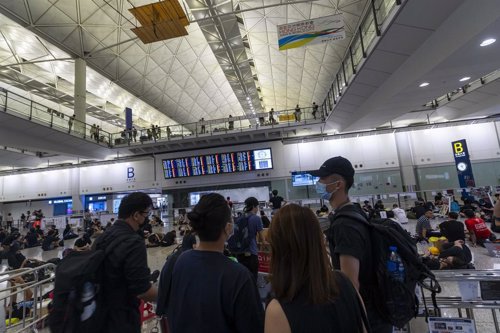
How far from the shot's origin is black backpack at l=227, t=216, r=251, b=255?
445cm

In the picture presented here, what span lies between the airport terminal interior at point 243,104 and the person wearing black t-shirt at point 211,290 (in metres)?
5.85

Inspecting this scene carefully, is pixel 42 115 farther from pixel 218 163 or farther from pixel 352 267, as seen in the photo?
pixel 352 267

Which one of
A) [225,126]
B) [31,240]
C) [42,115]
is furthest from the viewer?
[225,126]

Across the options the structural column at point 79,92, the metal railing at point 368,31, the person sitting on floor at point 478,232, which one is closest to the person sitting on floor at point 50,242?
the structural column at point 79,92

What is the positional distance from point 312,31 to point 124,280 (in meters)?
9.56

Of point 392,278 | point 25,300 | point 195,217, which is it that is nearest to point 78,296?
point 195,217

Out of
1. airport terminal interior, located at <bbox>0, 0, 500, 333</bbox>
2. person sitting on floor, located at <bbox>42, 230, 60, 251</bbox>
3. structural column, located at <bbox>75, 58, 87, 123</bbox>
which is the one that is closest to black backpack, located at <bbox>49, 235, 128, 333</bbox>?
airport terminal interior, located at <bbox>0, 0, 500, 333</bbox>

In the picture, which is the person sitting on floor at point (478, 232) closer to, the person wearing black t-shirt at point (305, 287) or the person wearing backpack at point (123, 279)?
the person wearing black t-shirt at point (305, 287)

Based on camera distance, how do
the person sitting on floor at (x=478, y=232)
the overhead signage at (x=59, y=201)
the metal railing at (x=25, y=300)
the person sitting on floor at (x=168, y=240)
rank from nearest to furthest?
the metal railing at (x=25, y=300)
the person sitting on floor at (x=478, y=232)
the person sitting on floor at (x=168, y=240)
the overhead signage at (x=59, y=201)

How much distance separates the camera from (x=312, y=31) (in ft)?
29.9

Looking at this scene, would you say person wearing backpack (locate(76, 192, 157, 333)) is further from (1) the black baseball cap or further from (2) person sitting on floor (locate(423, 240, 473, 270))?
(2) person sitting on floor (locate(423, 240, 473, 270))

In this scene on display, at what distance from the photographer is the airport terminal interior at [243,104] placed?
9281mm

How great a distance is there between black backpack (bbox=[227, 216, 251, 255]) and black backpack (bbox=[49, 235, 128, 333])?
2.70 m

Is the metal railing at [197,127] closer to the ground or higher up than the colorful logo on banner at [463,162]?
higher up
